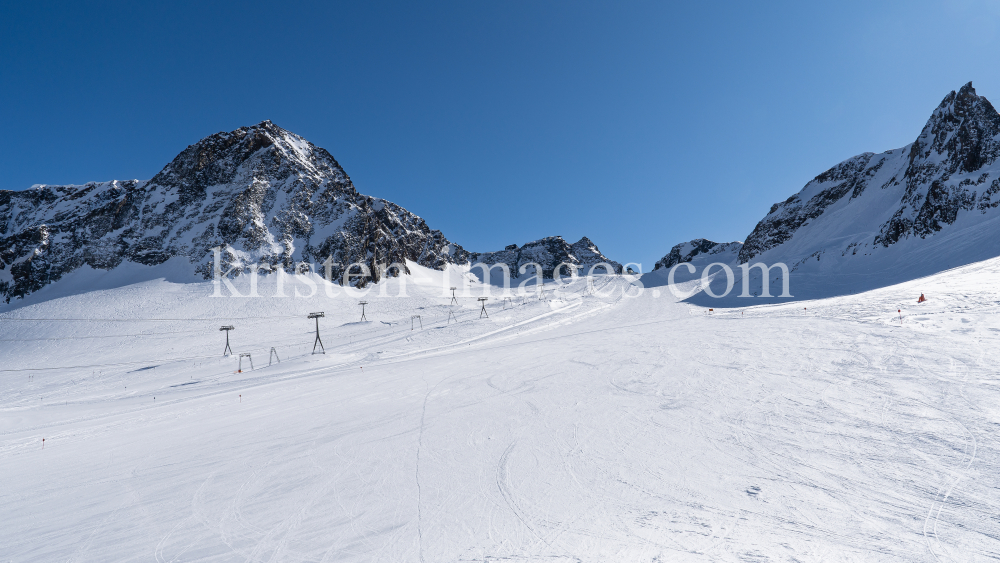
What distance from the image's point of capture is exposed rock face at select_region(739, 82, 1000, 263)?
44.3m

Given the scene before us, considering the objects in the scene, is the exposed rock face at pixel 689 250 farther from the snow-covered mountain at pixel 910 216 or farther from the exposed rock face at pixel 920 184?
the snow-covered mountain at pixel 910 216

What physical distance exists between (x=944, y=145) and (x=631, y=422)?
285 feet

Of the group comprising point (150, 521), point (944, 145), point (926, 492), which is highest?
point (944, 145)

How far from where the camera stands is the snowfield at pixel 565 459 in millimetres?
4121

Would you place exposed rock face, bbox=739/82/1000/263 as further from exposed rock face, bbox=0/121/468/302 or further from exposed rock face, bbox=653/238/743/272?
exposed rock face, bbox=0/121/468/302

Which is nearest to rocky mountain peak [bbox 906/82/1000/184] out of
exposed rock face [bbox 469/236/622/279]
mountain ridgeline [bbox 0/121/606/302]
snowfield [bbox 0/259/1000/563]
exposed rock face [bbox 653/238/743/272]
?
snowfield [bbox 0/259/1000/563]

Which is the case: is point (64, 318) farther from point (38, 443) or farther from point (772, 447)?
point (772, 447)

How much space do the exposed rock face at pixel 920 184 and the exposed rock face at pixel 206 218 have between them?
285 ft

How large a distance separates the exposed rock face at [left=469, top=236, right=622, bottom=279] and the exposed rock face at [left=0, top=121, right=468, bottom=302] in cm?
11023

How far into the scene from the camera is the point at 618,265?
7761 inches

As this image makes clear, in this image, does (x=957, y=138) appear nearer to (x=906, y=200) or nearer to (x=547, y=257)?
(x=906, y=200)

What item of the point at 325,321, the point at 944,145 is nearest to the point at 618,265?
the point at 944,145

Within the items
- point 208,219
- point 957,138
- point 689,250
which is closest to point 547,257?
point 689,250

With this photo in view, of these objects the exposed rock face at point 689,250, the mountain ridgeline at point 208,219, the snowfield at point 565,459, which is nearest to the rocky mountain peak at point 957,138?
the snowfield at point 565,459
